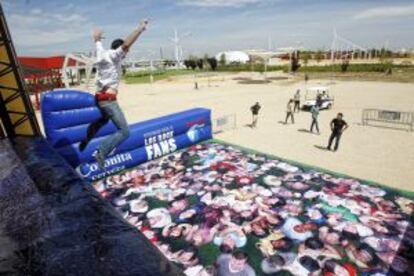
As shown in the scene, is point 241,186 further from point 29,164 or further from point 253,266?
point 29,164

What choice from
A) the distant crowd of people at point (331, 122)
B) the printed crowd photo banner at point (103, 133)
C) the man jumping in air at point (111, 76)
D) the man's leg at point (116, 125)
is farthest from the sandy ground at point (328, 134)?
the man jumping in air at point (111, 76)

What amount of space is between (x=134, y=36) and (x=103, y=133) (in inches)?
205

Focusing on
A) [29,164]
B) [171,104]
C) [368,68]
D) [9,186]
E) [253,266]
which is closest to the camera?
[9,186]

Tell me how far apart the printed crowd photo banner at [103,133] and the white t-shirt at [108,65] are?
11.7ft

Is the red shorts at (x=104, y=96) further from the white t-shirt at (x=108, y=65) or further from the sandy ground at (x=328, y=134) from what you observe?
the sandy ground at (x=328, y=134)

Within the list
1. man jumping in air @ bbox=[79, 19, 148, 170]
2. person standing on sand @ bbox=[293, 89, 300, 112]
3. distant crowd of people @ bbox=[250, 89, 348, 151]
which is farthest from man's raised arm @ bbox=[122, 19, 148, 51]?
person standing on sand @ bbox=[293, 89, 300, 112]

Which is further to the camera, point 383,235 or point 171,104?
point 171,104

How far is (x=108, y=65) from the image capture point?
15.6 ft

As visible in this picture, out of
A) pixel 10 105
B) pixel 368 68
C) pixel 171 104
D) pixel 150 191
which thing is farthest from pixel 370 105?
pixel 368 68

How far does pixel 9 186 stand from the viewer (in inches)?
119

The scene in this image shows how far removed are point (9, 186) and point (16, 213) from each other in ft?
2.57

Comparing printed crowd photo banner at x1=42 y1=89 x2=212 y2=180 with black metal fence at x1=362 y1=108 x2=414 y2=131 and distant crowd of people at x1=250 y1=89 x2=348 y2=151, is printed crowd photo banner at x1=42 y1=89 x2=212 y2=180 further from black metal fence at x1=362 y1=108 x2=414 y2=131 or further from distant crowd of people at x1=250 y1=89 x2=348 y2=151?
black metal fence at x1=362 y1=108 x2=414 y2=131

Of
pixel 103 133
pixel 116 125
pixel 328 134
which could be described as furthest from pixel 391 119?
pixel 116 125

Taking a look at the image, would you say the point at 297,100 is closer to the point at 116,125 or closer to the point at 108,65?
the point at 116,125
